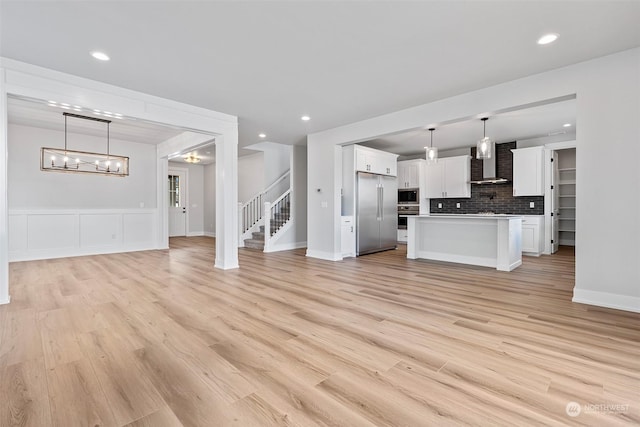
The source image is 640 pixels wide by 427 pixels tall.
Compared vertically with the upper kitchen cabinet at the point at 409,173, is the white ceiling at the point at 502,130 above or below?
above

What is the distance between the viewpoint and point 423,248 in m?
6.04

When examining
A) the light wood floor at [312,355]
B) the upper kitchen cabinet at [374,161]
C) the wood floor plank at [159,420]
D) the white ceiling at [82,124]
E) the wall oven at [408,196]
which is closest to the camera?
the wood floor plank at [159,420]

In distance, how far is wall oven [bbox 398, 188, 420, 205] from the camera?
8.62 m

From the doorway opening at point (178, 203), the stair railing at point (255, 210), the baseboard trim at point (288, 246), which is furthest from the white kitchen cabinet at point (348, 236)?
the doorway opening at point (178, 203)

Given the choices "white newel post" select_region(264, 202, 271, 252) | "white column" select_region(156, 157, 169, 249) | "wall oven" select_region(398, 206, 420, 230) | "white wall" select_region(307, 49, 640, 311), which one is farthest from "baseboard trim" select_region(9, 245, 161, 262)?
"white wall" select_region(307, 49, 640, 311)

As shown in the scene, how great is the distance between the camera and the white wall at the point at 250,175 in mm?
9078

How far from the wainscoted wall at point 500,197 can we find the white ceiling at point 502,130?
444mm

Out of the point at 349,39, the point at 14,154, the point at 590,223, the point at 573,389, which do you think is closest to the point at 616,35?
the point at 590,223

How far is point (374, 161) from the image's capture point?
6762mm

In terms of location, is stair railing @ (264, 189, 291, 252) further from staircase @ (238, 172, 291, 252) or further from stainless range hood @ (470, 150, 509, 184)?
stainless range hood @ (470, 150, 509, 184)

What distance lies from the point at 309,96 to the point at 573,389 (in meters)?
4.13

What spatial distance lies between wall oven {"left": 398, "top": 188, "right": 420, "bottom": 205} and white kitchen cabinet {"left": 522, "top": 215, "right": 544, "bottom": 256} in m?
2.76

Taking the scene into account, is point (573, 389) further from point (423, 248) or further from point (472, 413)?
point (423, 248)

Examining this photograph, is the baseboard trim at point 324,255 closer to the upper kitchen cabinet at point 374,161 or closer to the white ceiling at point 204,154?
the upper kitchen cabinet at point 374,161
